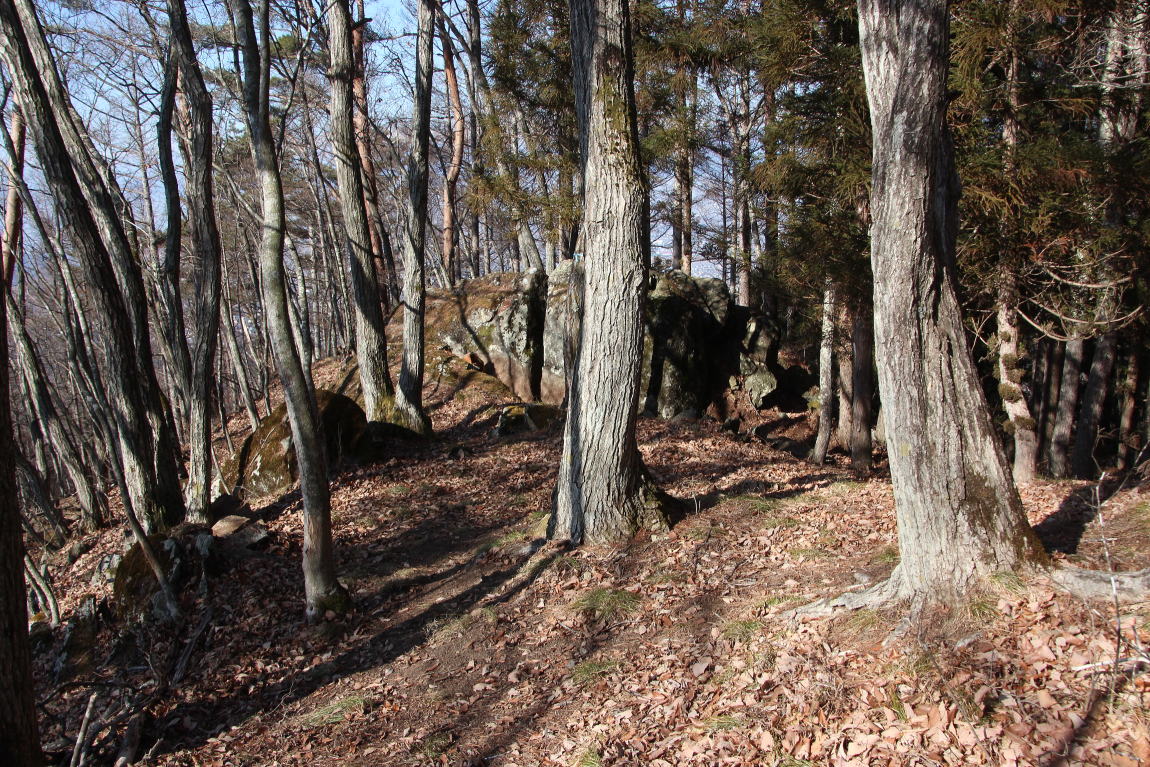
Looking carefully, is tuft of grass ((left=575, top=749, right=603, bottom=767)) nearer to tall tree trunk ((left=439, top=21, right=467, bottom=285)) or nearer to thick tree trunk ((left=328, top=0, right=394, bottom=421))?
thick tree trunk ((left=328, top=0, right=394, bottom=421))

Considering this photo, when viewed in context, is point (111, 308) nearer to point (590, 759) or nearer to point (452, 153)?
point (590, 759)

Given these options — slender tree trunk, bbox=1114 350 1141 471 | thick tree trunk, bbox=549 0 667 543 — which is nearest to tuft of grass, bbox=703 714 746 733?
thick tree trunk, bbox=549 0 667 543

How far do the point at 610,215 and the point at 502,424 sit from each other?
650cm

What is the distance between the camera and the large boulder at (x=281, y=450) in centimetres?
977

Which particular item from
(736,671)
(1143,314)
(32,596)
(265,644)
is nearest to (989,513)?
(736,671)

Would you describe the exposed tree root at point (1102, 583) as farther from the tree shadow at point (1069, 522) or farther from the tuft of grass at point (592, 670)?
the tuft of grass at point (592, 670)

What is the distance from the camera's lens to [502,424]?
12.0 m

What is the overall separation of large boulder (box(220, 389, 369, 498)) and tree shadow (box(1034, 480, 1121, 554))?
860 cm

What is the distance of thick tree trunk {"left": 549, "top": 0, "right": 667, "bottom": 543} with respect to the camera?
6082mm

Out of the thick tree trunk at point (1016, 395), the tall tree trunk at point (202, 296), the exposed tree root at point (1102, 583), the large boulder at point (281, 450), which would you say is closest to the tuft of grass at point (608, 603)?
the exposed tree root at point (1102, 583)

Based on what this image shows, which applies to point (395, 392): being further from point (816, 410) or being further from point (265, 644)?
point (816, 410)

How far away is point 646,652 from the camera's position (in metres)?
4.88

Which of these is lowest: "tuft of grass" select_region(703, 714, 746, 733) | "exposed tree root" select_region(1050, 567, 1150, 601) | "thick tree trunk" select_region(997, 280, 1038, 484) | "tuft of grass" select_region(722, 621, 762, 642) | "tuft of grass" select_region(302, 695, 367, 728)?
"tuft of grass" select_region(302, 695, 367, 728)

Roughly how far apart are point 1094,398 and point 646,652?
32.4ft
